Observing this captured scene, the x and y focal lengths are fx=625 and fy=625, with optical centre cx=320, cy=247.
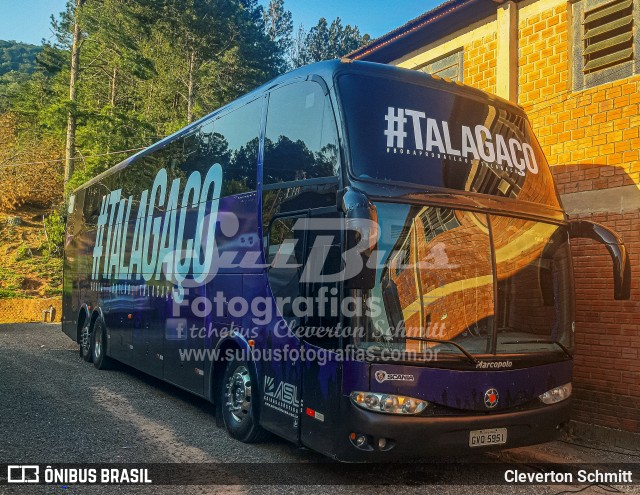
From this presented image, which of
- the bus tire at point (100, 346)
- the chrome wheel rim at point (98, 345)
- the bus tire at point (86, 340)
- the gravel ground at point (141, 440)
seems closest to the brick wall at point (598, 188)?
the gravel ground at point (141, 440)

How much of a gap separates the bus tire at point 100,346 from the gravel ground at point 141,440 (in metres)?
1.09

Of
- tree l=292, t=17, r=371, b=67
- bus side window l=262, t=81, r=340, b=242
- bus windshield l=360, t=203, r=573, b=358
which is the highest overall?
tree l=292, t=17, r=371, b=67

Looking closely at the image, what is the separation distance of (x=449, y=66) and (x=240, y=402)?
7.40 meters

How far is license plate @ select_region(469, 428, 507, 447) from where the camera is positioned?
5.25 meters

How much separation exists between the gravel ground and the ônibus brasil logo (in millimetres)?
3043

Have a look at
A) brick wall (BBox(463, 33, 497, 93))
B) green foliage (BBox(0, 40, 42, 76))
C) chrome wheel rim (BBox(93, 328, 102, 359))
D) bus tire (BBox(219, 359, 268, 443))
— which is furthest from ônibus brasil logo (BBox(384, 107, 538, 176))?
green foliage (BBox(0, 40, 42, 76))

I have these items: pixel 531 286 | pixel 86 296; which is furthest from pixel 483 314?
pixel 86 296

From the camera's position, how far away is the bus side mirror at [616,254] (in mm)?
6023

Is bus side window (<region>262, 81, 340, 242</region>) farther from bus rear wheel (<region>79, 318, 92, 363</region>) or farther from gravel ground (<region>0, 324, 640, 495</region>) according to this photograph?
bus rear wheel (<region>79, 318, 92, 363</region>)

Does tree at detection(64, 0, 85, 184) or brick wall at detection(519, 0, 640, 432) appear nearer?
brick wall at detection(519, 0, 640, 432)

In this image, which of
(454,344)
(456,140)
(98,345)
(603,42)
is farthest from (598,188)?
(98,345)

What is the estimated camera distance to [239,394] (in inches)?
272

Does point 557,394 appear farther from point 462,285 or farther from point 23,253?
point 23,253

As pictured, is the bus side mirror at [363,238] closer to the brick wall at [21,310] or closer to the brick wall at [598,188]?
the brick wall at [598,188]
